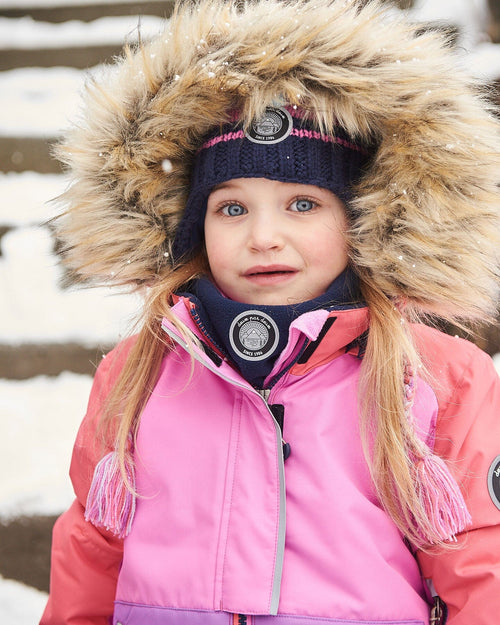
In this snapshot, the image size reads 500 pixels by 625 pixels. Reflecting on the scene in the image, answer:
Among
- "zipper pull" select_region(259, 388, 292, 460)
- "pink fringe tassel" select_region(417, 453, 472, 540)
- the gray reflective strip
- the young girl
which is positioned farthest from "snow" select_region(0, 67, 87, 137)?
"pink fringe tassel" select_region(417, 453, 472, 540)

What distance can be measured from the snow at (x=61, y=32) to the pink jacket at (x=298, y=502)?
1.30m

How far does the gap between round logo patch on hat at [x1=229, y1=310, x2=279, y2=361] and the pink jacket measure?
0.05 m

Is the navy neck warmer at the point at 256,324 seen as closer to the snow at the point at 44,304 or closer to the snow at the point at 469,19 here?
the snow at the point at 44,304

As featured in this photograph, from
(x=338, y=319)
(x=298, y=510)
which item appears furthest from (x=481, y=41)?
(x=298, y=510)

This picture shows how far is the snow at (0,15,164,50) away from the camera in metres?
2.29

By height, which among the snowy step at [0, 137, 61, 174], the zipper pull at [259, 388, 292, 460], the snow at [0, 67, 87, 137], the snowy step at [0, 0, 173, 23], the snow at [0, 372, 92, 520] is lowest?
the snow at [0, 372, 92, 520]

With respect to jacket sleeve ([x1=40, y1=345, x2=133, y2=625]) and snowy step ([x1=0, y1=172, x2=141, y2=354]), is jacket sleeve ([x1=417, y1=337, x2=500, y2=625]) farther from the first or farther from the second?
snowy step ([x1=0, y1=172, x2=141, y2=354])

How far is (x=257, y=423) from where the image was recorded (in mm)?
1354

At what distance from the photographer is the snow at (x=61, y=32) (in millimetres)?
2287

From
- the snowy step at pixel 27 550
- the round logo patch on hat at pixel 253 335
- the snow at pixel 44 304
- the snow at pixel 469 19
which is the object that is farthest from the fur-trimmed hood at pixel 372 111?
the snowy step at pixel 27 550

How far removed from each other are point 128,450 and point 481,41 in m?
1.54

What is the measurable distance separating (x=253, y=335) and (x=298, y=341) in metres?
0.10

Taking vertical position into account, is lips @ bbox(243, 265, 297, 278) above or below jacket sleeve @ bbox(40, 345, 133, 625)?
above

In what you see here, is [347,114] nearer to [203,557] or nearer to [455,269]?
[455,269]
